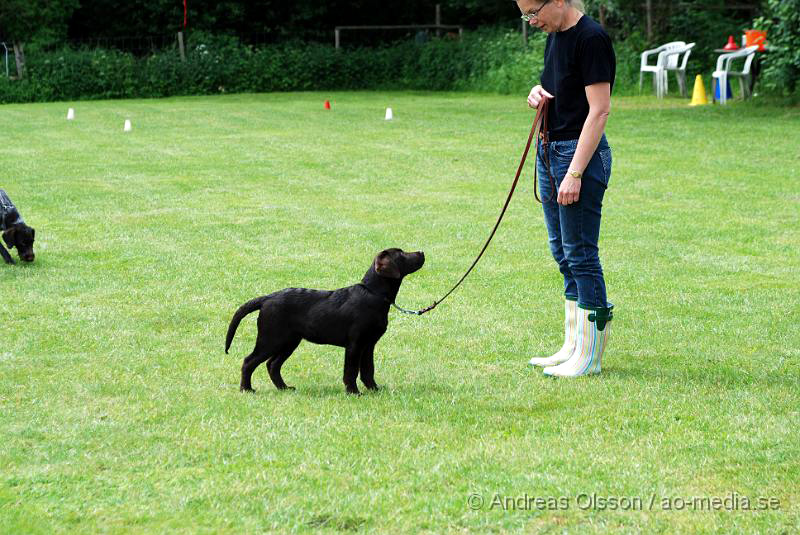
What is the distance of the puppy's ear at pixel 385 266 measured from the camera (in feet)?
17.5

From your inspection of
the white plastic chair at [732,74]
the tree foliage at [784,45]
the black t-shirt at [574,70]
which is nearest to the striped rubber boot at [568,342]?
the black t-shirt at [574,70]

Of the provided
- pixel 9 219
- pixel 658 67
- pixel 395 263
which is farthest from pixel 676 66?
pixel 395 263

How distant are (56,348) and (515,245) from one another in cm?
463

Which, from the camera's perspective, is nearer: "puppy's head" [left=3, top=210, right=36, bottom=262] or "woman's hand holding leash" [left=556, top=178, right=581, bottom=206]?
"woman's hand holding leash" [left=556, top=178, right=581, bottom=206]

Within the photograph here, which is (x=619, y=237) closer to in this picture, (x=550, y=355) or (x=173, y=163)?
(x=550, y=355)

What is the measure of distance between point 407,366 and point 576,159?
5.12 feet

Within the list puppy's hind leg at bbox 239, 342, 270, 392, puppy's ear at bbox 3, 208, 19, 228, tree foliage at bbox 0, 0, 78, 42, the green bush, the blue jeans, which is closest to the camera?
puppy's hind leg at bbox 239, 342, 270, 392

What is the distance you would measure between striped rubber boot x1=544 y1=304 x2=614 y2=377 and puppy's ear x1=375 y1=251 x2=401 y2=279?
113 centimetres

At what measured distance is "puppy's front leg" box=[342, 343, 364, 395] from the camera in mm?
5352

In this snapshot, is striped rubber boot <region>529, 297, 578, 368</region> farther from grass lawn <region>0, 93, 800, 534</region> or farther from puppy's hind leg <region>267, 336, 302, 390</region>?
puppy's hind leg <region>267, 336, 302, 390</region>

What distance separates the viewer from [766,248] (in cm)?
955

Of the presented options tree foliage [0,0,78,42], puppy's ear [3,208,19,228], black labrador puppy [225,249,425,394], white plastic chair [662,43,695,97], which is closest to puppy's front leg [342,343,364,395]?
black labrador puppy [225,249,425,394]

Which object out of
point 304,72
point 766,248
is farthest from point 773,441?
point 304,72

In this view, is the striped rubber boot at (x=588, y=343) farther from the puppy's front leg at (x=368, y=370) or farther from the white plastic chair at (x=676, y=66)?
the white plastic chair at (x=676, y=66)
